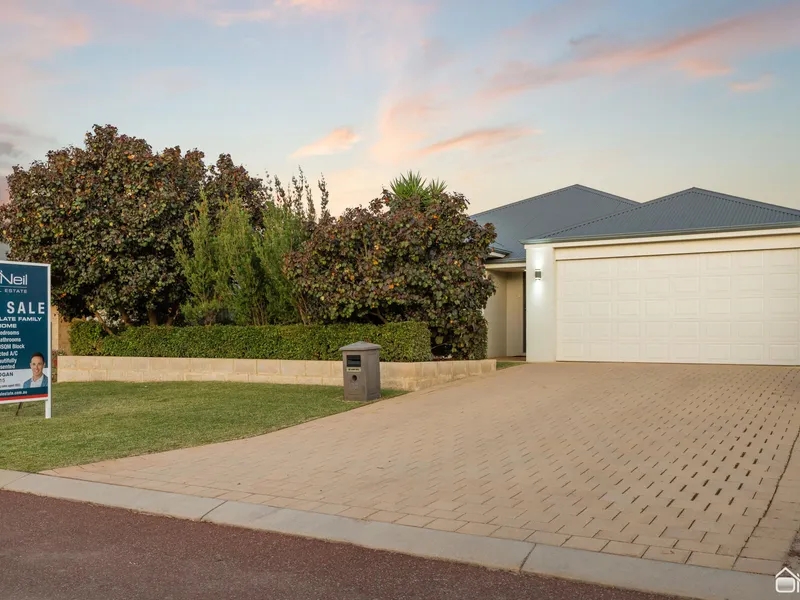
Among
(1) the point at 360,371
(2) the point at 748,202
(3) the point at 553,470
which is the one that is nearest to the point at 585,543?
(3) the point at 553,470

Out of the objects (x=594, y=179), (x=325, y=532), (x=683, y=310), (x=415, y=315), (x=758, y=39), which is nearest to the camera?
(x=325, y=532)

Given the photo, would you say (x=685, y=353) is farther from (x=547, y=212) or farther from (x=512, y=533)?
(x=512, y=533)

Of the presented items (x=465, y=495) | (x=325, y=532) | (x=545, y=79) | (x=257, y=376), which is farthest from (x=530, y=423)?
(x=545, y=79)

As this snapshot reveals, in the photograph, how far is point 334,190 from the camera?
56.9 ft

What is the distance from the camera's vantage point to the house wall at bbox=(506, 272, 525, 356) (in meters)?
21.1

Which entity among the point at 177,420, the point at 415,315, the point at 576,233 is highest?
the point at 576,233

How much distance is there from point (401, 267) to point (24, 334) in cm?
688

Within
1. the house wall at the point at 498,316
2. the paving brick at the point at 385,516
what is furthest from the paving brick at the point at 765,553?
the house wall at the point at 498,316

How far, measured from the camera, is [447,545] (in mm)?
4844

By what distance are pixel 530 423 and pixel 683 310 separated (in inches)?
335

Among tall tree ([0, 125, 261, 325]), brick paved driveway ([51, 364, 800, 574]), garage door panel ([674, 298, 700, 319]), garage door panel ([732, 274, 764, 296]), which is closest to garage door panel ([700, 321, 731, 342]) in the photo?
garage door panel ([674, 298, 700, 319])

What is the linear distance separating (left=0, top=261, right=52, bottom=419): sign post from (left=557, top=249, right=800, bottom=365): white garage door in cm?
1195

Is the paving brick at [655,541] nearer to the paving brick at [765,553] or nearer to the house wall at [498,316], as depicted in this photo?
the paving brick at [765,553]

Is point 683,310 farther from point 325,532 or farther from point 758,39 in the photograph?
point 325,532
